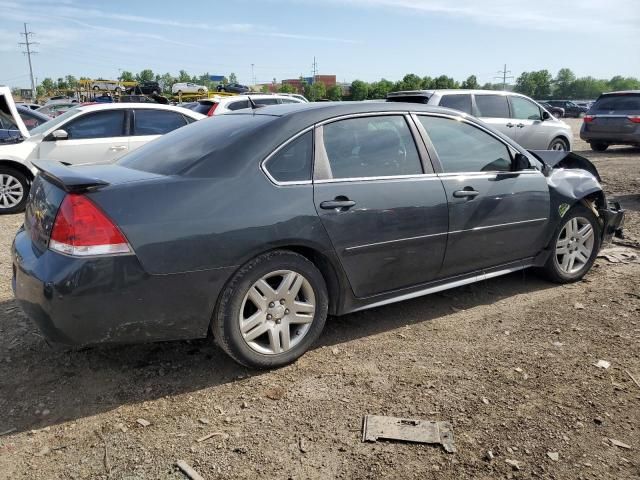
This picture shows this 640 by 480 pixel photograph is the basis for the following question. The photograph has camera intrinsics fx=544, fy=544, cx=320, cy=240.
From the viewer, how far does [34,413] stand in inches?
113

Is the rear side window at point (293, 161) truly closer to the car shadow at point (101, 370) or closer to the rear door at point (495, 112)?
the car shadow at point (101, 370)

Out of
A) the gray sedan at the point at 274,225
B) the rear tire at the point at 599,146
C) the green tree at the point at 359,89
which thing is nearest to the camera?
the gray sedan at the point at 274,225

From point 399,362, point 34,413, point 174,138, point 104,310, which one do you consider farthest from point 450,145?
point 34,413

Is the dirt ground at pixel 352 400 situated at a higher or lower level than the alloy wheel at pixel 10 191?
lower

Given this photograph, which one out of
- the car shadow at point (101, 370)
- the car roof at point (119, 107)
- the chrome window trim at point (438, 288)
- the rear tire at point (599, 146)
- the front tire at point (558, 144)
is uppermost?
the car roof at point (119, 107)

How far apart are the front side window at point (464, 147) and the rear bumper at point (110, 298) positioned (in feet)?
6.24

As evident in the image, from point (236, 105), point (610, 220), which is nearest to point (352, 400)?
point (610, 220)

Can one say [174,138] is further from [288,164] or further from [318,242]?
[318,242]

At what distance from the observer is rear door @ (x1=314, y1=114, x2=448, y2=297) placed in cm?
340

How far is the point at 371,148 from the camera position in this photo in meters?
3.69

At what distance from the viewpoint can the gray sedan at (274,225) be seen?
2.80 m

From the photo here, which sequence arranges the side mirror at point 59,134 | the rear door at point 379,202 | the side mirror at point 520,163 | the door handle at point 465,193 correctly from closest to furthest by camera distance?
the rear door at point 379,202
the door handle at point 465,193
the side mirror at point 520,163
the side mirror at point 59,134

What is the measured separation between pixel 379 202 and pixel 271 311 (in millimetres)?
990

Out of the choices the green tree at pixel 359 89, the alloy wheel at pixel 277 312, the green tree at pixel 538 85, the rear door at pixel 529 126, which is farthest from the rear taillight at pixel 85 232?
the green tree at pixel 538 85
